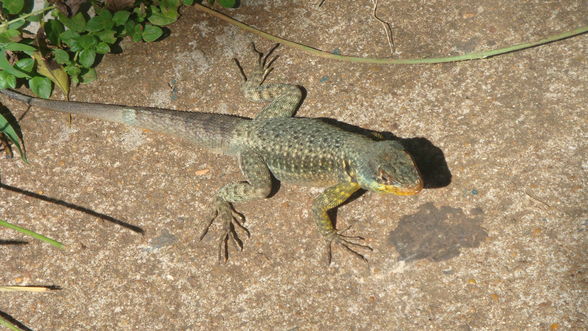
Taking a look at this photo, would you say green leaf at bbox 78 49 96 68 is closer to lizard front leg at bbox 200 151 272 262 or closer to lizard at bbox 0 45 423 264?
lizard at bbox 0 45 423 264

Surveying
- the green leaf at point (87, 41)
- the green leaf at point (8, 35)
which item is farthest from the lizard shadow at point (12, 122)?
the green leaf at point (87, 41)

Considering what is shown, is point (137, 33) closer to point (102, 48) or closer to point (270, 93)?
point (102, 48)

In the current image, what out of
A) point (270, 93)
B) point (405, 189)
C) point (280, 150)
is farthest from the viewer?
point (270, 93)

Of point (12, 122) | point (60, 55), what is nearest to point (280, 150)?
point (60, 55)

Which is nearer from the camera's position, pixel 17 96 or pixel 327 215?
pixel 327 215

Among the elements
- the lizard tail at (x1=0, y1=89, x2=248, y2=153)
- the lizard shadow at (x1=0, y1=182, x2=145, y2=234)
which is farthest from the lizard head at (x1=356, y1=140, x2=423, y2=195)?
the lizard shadow at (x1=0, y1=182, x2=145, y2=234)

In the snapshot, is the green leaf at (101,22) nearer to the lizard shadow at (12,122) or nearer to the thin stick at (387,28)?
the lizard shadow at (12,122)
